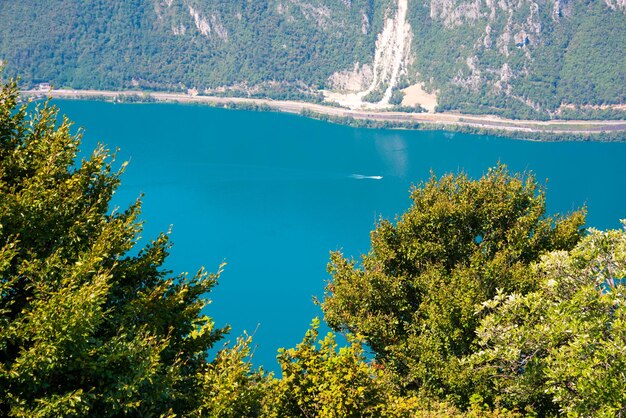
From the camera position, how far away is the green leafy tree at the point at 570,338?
30.1 feet

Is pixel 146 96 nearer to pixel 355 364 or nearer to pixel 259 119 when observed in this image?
pixel 259 119

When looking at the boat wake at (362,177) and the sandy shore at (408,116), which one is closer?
the boat wake at (362,177)

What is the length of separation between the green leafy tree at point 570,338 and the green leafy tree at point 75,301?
16.8ft

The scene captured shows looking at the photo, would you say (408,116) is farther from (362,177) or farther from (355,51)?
(362,177)

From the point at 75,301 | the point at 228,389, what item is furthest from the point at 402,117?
the point at 75,301

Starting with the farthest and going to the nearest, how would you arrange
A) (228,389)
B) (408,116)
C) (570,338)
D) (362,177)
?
(408,116) → (362,177) → (570,338) → (228,389)

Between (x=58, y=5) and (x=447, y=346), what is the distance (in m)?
203

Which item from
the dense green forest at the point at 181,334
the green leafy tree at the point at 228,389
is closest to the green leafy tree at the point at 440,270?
the dense green forest at the point at 181,334

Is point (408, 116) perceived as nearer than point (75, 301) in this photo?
No

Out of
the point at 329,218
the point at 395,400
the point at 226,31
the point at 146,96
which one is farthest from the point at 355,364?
the point at 226,31

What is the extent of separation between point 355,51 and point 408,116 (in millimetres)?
Result: 56333

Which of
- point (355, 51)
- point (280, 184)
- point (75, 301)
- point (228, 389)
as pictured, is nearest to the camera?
point (75, 301)

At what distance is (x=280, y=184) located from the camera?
81.2 m

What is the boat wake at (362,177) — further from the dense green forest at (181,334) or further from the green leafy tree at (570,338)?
the green leafy tree at (570,338)
